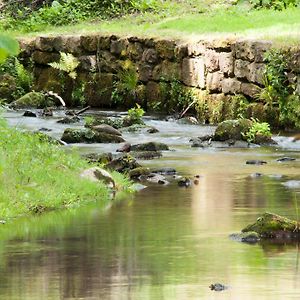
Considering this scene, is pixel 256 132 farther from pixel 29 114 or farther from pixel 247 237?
pixel 247 237

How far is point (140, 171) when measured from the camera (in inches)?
602

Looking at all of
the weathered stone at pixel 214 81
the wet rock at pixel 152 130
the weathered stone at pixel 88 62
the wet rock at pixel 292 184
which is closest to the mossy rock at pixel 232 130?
the wet rock at pixel 152 130

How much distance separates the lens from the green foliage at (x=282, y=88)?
850 inches

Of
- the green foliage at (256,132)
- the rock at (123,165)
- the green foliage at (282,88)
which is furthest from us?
the green foliage at (282,88)

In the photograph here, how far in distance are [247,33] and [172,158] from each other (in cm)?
703

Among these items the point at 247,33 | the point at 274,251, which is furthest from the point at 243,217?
the point at 247,33

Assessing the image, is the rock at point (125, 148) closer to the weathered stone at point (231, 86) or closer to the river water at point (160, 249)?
the river water at point (160, 249)

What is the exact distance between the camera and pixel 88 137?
2014 cm

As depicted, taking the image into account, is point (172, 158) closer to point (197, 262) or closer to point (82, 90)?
point (197, 262)

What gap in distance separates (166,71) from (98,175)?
12933 millimetres

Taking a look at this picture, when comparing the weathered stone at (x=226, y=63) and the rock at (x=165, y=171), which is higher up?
the weathered stone at (x=226, y=63)

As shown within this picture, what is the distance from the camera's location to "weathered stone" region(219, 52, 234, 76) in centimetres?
2373

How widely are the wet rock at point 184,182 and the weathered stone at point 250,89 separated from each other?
315 inches

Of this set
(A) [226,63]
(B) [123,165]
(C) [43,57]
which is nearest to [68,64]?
(C) [43,57]
